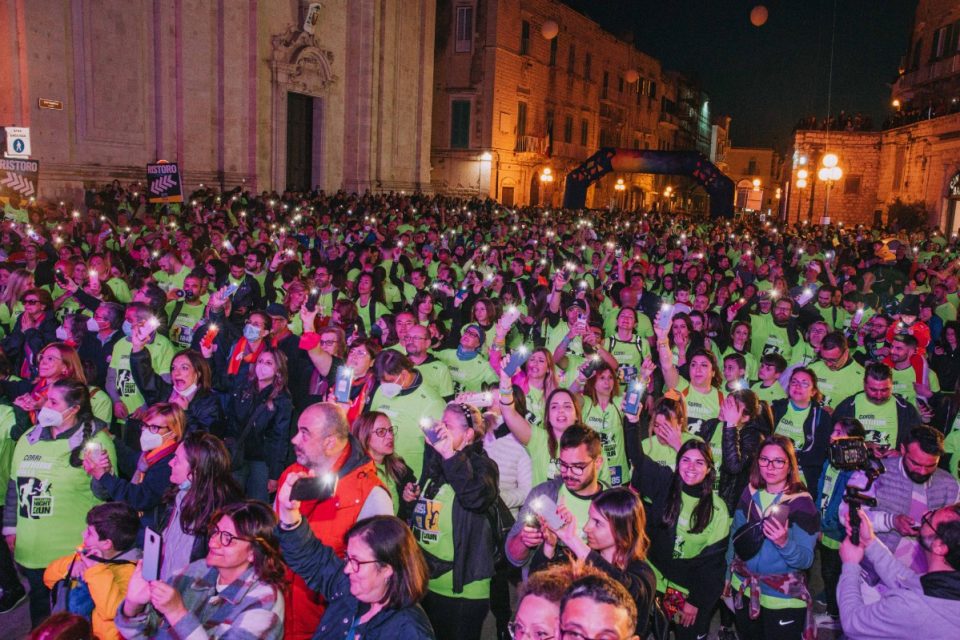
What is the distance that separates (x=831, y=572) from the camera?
5613 mm

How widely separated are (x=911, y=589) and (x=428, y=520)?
2.36 metres

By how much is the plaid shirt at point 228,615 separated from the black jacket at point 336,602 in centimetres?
18

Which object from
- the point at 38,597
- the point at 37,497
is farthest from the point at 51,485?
the point at 38,597

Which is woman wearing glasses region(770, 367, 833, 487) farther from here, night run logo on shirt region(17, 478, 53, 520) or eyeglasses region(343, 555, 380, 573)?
night run logo on shirt region(17, 478, 53, 520)

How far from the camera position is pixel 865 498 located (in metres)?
3.76

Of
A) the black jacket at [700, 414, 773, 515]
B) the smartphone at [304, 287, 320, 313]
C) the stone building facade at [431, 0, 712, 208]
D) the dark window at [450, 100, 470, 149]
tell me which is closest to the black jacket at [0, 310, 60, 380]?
the smartphone at [304, 287, 320, 313]

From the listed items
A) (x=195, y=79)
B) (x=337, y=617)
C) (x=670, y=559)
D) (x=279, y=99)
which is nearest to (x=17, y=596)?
(x=337, y=617)

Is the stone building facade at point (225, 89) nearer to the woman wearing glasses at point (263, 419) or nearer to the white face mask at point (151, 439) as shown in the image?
the woman wearing glasses at point (263, 419)

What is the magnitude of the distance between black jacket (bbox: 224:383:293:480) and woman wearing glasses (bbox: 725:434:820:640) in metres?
3.19

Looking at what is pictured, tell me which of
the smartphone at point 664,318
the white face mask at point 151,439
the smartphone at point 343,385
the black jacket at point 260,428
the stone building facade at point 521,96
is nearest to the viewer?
the white face mask at point 151,439

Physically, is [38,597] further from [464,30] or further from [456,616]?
[464,30]

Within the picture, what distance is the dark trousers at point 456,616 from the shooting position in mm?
4438

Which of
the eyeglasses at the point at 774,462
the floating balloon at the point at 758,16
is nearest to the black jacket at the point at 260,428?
the eyeglasses at the point at 774,462

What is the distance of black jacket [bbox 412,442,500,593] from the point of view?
4270mm
